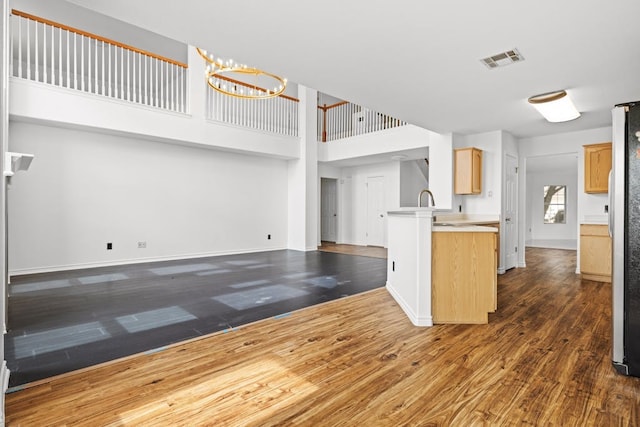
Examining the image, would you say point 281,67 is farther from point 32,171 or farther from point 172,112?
point 32,171

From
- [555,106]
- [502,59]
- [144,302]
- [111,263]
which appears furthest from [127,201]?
[555,106]

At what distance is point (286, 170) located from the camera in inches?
358

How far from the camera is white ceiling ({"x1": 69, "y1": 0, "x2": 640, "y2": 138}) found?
2.34 m

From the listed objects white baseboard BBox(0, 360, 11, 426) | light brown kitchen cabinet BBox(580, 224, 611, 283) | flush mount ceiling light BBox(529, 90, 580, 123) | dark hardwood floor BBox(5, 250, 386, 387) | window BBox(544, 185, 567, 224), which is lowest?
dark hardwood floor BBox(5, 250, 386, 387)

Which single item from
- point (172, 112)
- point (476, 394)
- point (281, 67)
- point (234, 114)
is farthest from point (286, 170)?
point (476, 394)

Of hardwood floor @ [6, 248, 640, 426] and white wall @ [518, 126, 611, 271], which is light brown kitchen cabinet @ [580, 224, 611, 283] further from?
hardwood floor @ [6, 248, 640, 426]

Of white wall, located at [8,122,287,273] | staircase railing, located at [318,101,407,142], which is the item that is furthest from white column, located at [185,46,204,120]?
staircase railing, located at [318,101,407,142]

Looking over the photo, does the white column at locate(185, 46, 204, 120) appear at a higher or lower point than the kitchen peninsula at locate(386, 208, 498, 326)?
higher

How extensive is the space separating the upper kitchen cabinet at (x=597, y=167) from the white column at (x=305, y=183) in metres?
5.56

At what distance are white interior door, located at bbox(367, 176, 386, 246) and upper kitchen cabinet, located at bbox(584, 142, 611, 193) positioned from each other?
4.79 meters

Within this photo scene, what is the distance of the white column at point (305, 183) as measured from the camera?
8664 mm

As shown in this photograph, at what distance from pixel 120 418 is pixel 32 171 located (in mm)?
5491

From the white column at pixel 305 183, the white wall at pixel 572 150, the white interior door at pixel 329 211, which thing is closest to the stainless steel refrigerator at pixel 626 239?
the white wall at pixel 572 150

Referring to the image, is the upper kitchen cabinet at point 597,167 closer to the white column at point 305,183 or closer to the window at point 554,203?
the white column at point 305,183
